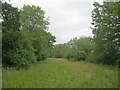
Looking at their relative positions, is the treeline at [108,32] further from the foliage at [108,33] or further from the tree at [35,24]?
the tree at [35,24]

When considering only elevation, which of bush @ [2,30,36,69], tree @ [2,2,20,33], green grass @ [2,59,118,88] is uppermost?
tree @ [2,2,20,33]

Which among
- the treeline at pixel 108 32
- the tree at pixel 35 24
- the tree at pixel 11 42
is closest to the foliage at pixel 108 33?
the treeline at pixel 108 32

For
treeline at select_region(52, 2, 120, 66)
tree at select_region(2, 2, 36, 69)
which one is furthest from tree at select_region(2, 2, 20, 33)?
treeline at select_region(52, 2, 120, 66)

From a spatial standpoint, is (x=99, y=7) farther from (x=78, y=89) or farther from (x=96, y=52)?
(x=78, y=89)

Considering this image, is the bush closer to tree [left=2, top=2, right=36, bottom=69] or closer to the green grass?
tree [left=2, top=2, right=36, bottom=69]

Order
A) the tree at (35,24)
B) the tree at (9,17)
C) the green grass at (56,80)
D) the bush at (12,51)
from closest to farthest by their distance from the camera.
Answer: the green grass at (56,80) < the bush at (12,51) < the tree at (9,17) < the tree at (35,24)

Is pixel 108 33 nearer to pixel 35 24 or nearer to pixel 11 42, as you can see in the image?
pixel 11 42

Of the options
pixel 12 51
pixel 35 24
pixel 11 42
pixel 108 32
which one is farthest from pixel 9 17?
pixel 108 32

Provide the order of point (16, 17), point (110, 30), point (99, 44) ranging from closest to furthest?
point (16, 17), point (110, 30), point (99, 44)

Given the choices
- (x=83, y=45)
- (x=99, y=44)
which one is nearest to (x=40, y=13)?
(x=99, y=44)

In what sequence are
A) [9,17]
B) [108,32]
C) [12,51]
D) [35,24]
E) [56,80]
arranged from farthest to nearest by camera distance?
1. [35,24]
2. [108,32]
3. [9,17]
4. [12,51]
5. [56,80]

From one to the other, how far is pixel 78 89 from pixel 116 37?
40.4ft

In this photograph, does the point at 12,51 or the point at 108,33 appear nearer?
the point at 12,51

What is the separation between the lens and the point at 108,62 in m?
17.5
